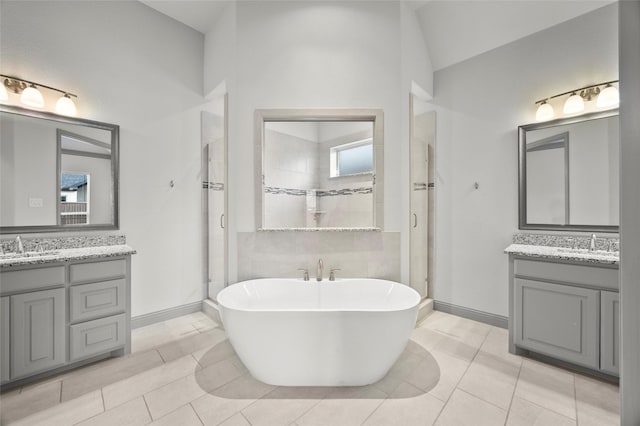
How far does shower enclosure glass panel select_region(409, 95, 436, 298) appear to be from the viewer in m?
2.96

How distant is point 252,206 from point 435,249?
2.08m

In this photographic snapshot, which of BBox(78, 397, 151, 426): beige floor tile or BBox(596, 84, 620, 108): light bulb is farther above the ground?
BBox(596, 84, 620, 108): light bulb

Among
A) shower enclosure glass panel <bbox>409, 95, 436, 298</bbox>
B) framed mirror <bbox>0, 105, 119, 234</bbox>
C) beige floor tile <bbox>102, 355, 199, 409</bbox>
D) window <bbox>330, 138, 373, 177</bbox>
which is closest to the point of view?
beige floor tile <bbox>102, 355, 199, 409</bbox>

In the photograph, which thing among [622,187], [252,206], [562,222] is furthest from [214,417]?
[562,222]

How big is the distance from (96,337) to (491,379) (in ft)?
9.48

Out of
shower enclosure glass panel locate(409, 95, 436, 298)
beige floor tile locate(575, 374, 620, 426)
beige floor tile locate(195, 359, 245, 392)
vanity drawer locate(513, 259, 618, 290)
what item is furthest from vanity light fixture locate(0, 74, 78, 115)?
beige floor tile locate(575, 374, 620, 426)

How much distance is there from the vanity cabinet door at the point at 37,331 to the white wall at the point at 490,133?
133 inches

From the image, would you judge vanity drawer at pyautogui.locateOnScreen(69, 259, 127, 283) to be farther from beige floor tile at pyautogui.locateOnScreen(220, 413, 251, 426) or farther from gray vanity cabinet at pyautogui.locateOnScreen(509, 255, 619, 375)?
gray vanity cabinet at pyautogui.locateOnScreen(509, 255, 619, 375)

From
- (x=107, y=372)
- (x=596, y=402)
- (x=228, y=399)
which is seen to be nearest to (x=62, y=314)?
(x=107, y=372)

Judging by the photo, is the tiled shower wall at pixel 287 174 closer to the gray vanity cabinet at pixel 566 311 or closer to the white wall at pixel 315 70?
the white wall at pixel 315 70

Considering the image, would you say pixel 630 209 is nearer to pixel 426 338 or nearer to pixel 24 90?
pixel 426 338

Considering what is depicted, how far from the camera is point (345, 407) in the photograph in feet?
5.26

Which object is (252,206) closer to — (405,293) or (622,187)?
(405,293)

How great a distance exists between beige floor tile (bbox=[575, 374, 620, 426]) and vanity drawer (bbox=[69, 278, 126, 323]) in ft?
10.3
